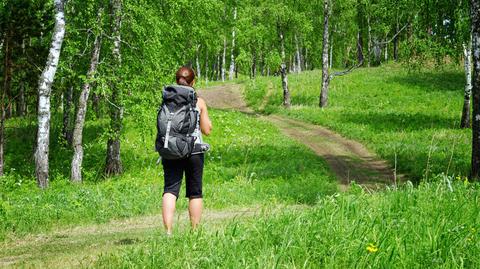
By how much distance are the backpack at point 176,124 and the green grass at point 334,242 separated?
4.19ft

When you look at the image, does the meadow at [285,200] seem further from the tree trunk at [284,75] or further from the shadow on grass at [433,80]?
the shadow on grass at [433,80]

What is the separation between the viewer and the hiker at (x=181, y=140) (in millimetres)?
6578

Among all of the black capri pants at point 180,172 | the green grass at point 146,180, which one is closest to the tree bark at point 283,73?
the green grass at point 146,180

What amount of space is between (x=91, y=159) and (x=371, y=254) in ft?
69.0

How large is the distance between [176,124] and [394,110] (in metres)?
27.9

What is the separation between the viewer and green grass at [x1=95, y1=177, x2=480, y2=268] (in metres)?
4.64

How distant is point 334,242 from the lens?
5113 millimetres

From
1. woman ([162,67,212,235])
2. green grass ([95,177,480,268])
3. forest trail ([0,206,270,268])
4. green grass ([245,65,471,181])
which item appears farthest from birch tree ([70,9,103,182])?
green grass ([95,177,480,268])

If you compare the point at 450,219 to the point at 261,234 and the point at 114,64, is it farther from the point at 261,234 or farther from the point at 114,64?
the point at 114,64

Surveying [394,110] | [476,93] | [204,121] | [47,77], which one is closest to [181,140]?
[204,121]

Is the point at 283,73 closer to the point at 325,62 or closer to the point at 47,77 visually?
the point at 325,62

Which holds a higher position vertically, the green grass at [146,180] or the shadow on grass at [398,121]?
the shadow on grass at [398,121]

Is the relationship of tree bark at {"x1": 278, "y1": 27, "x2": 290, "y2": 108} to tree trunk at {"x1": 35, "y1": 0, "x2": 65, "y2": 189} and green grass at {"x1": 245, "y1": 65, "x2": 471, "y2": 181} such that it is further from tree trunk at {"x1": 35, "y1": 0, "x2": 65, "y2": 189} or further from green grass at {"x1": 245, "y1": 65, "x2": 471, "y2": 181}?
tree trunk at {"x1": 35, "y1": 0, "x2": 65, "y2": 189}

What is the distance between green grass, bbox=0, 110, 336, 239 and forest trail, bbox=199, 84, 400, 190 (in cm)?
72
